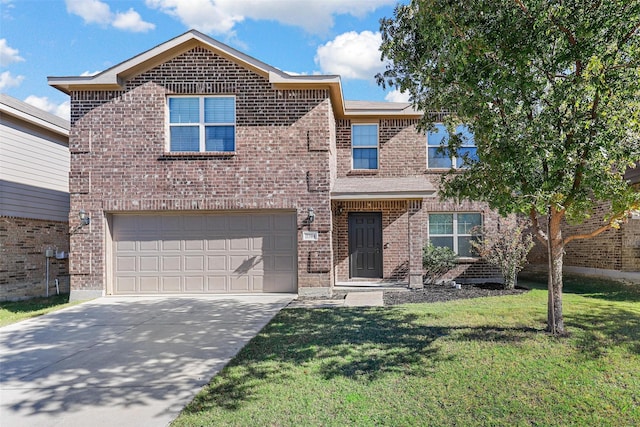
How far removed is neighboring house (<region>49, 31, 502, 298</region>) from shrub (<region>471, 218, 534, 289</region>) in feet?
8.84

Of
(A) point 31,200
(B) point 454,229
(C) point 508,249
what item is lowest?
(C) point 508,249

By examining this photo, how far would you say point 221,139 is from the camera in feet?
35.8

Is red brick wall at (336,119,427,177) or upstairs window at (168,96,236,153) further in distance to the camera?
Answer: red brick wall at (336,119,427,177)

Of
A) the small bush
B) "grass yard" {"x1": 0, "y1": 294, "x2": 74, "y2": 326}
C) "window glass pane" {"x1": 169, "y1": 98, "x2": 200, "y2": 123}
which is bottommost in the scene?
"grass yard" {"x1": 0, "y1": 294, "x2": 74, "y2": 326}

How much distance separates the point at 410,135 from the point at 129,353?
1064cm

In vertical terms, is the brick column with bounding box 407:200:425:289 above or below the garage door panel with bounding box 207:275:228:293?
above

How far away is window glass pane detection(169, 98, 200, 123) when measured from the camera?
1094cm

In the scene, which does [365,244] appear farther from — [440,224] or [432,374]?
[432,374]

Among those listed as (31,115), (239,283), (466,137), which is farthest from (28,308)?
(466,137)

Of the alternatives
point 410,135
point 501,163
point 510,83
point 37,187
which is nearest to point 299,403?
point 501,163

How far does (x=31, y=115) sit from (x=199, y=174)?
5.79 meters

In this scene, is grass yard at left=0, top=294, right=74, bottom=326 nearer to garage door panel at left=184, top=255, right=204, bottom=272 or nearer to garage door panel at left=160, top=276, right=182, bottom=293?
garage door panel at left=160, top=276, right=182, bottom=293

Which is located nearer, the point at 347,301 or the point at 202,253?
the point at 347,301

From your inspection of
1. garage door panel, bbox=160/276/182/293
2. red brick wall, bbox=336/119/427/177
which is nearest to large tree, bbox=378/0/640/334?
red brick wall, bbox=336/119/427/177
